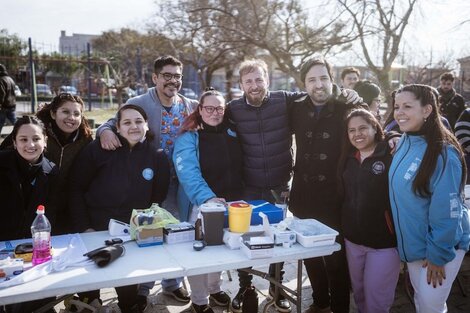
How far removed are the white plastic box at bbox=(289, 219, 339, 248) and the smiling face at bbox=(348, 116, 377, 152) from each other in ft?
2.09

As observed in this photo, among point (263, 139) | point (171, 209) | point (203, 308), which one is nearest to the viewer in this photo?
point (203, 308)

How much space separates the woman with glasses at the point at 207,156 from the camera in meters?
3.15

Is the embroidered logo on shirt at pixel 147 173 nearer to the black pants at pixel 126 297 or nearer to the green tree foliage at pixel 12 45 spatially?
the black pants at pixel 126 297

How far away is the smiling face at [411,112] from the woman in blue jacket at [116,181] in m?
1.86

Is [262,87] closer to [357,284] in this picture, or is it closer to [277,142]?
[277,142]

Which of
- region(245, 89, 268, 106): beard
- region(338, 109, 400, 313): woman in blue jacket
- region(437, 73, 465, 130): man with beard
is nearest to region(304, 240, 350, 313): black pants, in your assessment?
region(338, 109, 400, 313): woman in blue jacket

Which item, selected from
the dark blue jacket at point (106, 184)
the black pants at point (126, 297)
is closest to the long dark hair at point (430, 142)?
the dark blue jacket at point (106, 184)

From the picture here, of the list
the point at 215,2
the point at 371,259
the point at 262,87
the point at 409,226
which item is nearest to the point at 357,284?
the point at 371,259

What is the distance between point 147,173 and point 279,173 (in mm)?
1102

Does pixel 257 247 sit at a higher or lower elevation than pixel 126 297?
higher

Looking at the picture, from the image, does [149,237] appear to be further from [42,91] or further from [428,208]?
[42,91]

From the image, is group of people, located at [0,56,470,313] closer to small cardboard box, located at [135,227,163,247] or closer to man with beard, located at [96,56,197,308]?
man with beard, located at [96,56,197,308]

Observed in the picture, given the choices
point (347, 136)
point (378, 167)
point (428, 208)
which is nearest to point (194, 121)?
point (347, 136)

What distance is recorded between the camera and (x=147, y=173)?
310 centimetres
